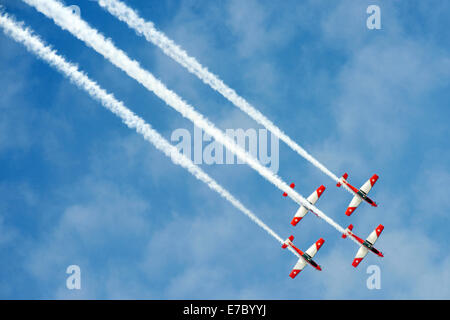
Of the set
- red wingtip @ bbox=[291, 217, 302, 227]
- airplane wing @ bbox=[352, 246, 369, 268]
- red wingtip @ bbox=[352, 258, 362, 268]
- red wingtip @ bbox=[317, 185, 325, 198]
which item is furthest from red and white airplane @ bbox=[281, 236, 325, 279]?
red wingtip @ bbox=[317, 185, 325, 198]

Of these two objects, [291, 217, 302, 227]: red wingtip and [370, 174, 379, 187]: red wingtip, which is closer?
[291, 217, 302, 227]: red wingtip

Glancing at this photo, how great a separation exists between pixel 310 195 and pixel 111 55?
27.4 meters

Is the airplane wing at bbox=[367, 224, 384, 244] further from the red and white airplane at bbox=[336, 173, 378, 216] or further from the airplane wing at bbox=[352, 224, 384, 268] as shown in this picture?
the red and white airplane at bbox=[336, 173, 378, 216]

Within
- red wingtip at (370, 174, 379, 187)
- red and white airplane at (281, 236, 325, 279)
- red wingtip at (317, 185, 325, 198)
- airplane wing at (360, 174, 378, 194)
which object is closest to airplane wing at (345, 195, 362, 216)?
airplane wing at (360, 174, 378, 194)

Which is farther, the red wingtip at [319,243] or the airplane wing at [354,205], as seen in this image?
the airplane wing at [354,205]

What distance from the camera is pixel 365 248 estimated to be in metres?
69.6

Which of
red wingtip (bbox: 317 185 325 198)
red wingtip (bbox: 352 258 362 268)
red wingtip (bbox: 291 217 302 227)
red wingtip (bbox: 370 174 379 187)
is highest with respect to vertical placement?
red wingtip (bbox: 370 174 379 187)

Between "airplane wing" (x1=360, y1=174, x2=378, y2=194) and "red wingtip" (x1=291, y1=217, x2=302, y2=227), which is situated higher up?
"airplane wing" (x1=360, y1=174, x2=378, y2=194)

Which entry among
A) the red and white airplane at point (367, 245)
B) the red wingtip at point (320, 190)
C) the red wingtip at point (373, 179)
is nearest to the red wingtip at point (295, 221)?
the red wingtip at point (320, 190)

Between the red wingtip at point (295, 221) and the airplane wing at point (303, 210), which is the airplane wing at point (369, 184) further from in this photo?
the red wingtip at point (295, 221)

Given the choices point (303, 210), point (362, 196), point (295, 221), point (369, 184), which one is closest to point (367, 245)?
point (362, 196)

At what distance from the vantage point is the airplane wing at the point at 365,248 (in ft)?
227

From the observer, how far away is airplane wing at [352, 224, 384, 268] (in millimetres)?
69250
